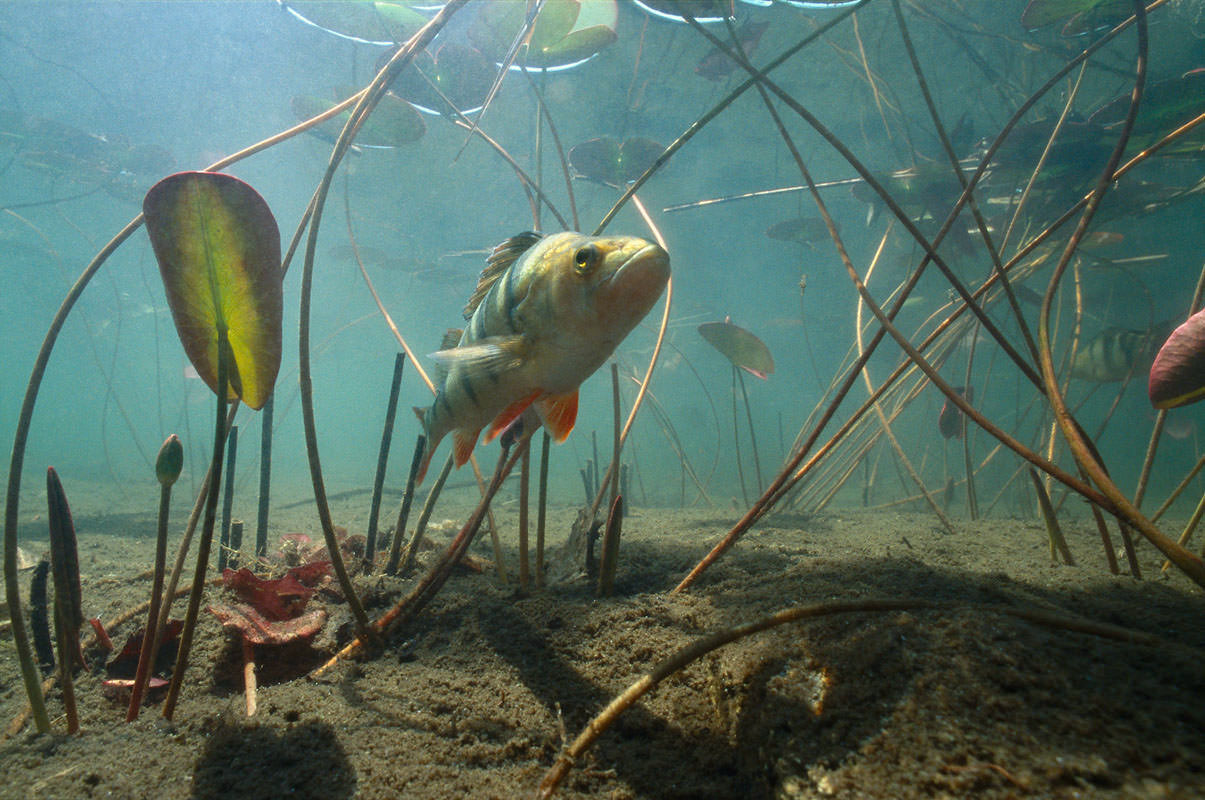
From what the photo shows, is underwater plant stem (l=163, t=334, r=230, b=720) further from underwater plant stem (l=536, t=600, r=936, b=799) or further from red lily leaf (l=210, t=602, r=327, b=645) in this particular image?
underwater plant stem (l=536, t=600, r=936, b=799)

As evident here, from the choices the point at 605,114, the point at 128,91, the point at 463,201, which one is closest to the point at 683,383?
the point at 463,201

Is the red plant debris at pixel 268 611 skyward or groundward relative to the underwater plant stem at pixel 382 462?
groundward

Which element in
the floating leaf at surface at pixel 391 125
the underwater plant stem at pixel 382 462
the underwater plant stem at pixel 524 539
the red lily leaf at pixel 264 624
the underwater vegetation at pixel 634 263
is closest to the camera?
the underwater vegetation at pixel 634 263

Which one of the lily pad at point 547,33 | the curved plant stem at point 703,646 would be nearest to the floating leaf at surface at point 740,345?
the lily pad at point 547,33

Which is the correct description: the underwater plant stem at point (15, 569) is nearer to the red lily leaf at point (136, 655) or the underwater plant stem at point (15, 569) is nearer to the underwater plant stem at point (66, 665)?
the underwater plant stem at point (66, 665)

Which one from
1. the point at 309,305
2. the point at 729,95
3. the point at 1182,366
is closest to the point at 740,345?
the point at 729,95

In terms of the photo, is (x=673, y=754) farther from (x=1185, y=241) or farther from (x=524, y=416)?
(x=1185, y=241)

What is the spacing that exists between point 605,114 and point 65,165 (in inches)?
541

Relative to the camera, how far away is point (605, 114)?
13.3 metres

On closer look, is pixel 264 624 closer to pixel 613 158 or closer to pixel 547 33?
pixel 547 33

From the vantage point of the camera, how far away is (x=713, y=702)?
4.38 feet

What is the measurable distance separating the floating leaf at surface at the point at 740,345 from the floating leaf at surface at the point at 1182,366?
2.42 metres

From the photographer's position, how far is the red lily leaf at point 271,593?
76.2 inches

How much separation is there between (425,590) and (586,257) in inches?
56.8
